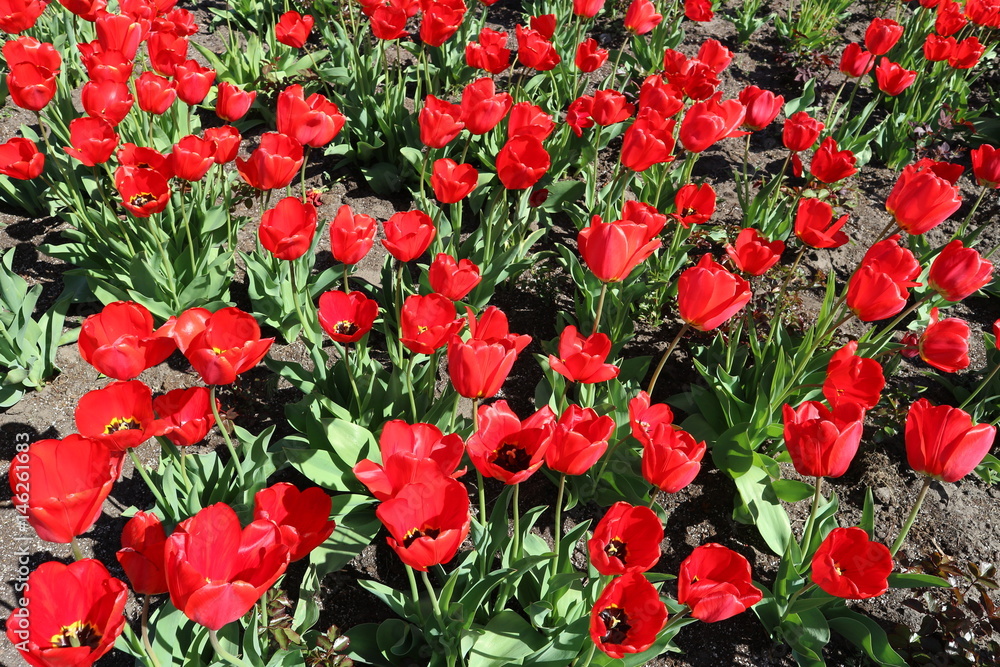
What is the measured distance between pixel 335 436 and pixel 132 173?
1183 mm

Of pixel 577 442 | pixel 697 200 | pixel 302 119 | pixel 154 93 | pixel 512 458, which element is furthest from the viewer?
pixel 697 200

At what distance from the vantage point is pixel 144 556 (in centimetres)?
141

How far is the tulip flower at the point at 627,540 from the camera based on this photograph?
1423 millimetres

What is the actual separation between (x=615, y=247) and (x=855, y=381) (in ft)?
2.64

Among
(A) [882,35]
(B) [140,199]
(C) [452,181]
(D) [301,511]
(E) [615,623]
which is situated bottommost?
(E) [615,623]

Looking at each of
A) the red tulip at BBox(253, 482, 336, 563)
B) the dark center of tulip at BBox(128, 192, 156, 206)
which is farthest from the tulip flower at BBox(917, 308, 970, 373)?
the dark center of tulip at BBox(128, 192, 156, 206)

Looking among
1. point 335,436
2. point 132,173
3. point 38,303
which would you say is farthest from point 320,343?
point 38,303

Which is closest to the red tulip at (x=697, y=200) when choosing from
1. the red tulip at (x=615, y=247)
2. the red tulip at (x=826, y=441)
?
the red tulip at (x=615, y=247)

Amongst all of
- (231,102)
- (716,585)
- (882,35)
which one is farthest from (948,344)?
(231,102)

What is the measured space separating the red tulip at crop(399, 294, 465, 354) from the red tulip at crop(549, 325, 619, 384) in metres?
0.29

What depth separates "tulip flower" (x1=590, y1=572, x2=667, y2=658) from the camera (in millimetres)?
1378

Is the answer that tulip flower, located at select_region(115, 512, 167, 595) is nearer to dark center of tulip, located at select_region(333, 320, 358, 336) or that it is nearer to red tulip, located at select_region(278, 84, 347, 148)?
dark center of tulip, located at select_region(333, 320, 358, 336)

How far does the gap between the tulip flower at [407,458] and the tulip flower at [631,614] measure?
0.40 meters

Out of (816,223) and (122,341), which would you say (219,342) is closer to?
(122,341)
